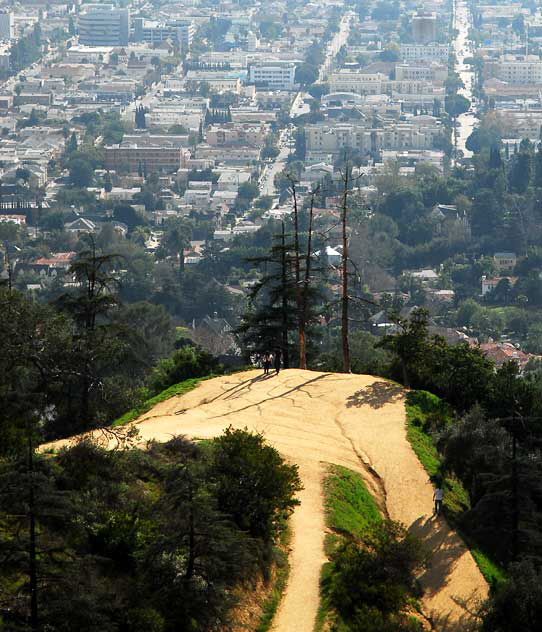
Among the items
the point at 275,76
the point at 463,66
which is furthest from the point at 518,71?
the point at 275,76

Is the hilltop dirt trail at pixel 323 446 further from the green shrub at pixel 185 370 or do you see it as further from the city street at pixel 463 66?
the city street at pixel 463 66

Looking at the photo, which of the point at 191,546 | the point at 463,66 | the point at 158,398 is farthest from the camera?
the point at 463,66

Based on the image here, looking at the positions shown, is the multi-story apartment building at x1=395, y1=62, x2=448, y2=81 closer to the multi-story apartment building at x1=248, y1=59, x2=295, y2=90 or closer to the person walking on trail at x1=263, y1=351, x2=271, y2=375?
the multi-story apartment building at x1=248, y1=59, x2=295, y2=90

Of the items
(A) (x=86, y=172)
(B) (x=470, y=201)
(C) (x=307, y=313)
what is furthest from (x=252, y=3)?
(C) (x=307, y=313)

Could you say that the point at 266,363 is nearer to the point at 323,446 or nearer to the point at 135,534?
the point at 323,446

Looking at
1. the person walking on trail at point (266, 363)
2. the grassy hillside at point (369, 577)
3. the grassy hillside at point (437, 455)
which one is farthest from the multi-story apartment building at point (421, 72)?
the grassy hillside at point (369, 577)

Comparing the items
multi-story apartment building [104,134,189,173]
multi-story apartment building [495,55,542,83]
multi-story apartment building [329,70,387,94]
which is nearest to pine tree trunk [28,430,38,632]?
multi-story apartment building [104,134,189,173]

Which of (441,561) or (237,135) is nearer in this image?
(441,561)
